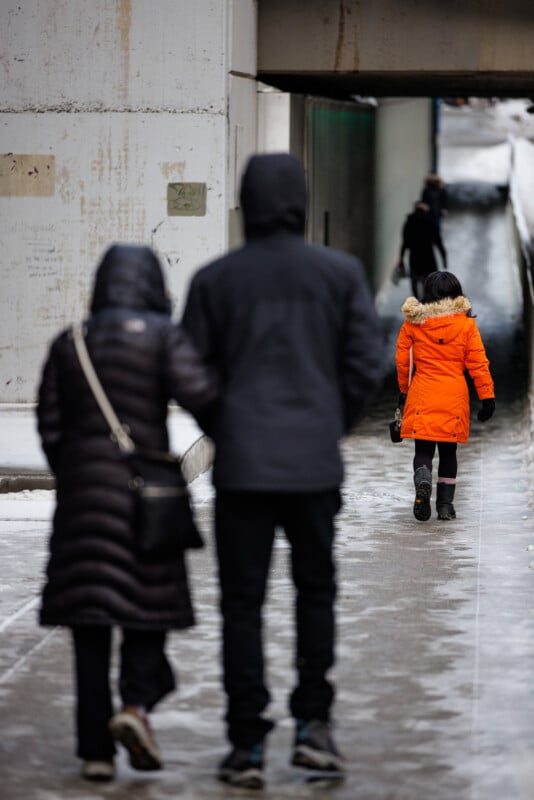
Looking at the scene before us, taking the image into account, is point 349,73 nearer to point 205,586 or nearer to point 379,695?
point 205,586

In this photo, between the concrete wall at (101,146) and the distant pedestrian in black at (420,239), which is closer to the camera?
the concrete wall at (101,146)

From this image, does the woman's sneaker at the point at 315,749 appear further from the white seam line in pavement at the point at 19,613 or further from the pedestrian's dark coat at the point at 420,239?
the pedestrian's dark coat at the point at 420,239

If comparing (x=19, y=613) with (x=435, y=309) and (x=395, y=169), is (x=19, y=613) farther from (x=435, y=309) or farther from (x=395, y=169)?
(x=395, y=169)

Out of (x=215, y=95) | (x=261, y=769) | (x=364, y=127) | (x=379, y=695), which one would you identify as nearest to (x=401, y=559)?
(x=379, y=695)

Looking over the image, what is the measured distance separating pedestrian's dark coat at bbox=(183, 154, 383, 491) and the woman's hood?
0.47 feet

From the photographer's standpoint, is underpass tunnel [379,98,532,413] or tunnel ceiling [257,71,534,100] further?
underpass tunnel [379,98,532,413]

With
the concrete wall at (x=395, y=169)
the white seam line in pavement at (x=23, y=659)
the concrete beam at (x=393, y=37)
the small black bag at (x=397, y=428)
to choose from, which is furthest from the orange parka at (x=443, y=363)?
the concrete wall at (x=395, y=169)

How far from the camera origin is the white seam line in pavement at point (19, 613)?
745cm

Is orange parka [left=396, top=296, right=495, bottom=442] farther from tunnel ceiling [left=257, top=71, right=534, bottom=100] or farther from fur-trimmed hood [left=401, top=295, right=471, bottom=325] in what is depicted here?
tunnel ceiling [left=257, top=71, right=534, bottom=100]

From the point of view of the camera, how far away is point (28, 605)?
7898mm

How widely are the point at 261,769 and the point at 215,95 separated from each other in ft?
35.7

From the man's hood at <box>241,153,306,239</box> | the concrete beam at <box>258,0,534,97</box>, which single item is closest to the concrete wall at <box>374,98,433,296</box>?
the concrete beam at <box>258,0,534,97</box>

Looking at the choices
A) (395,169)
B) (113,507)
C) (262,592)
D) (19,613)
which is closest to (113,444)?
(113,507)

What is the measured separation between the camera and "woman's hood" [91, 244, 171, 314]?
17.0 feet
